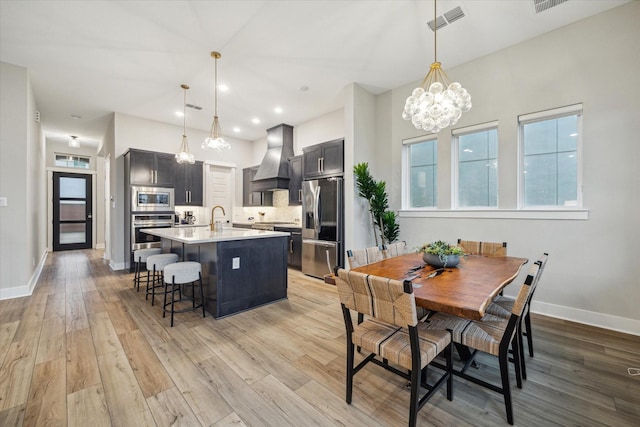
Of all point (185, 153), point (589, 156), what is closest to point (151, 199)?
point (185, 153)

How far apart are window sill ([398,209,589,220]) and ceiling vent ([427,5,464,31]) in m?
2.30

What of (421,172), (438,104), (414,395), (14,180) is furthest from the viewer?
(421,172)

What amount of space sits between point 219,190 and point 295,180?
96.1 inches

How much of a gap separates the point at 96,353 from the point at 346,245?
329cm

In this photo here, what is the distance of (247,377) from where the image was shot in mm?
2031

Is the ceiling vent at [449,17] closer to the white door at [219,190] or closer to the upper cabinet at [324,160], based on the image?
the upper cabinet at [324,160]

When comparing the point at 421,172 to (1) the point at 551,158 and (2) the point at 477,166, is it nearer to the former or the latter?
(2) the point at 477,166

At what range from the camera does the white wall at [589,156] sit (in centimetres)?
272

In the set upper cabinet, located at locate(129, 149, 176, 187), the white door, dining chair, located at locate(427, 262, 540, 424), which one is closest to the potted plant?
dining chair, located at locate(427, 262, 540, 424)

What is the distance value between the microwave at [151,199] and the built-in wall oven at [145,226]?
129 mm

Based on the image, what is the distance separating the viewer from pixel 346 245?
14.7 feet

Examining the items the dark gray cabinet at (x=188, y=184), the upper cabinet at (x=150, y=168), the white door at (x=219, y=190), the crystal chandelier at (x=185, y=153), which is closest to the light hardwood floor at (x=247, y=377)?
the crystal chandelier at (x=185, y=153)

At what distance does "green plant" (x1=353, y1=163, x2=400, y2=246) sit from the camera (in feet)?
13.6

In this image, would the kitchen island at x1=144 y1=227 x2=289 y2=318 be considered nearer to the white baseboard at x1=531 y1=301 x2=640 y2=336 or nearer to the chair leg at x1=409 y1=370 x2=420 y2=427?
the chair leg at x1=409 y1=370 x2=420 y2=427
